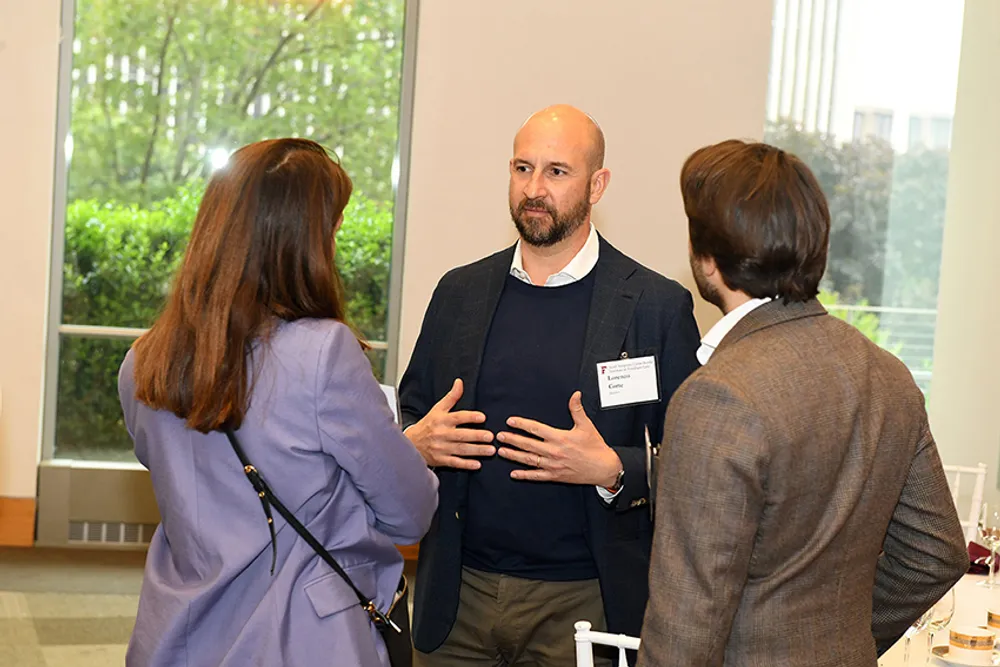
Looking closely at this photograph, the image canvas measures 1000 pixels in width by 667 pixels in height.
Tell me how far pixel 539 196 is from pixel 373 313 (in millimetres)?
3167

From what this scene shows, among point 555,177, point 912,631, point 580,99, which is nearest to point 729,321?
point 912,631

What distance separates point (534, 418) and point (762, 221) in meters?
1.05

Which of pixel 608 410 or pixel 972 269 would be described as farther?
pixel 972 269

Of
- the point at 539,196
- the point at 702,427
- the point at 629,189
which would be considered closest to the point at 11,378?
the point at 629,189

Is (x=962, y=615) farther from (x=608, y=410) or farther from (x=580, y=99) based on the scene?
(x=580, y=99)

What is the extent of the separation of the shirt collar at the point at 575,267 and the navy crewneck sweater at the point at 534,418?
17 millimetres

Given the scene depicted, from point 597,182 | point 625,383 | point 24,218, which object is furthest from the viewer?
point 24,218

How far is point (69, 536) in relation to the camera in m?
5.38

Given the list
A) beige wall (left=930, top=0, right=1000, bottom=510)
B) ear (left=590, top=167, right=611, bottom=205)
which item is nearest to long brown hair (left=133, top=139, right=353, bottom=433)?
ear (left=590, top=167, right=611, bottom=205)

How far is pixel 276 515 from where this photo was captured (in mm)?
1835

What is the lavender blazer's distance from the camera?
181 cm

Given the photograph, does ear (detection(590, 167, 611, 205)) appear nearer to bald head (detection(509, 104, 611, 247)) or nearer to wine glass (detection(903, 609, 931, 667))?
bald head (detection(509, 104, 611, 247))

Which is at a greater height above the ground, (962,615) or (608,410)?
(608,410)

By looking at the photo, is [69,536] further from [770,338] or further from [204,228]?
[770,338]
